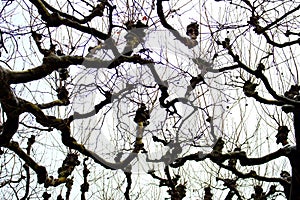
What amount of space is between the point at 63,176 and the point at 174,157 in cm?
187

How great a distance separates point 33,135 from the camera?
7.18 metres

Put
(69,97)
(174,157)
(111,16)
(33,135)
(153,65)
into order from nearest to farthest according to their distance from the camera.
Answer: (111,16) → (153,65) → (69,97) → (174,157) → (33,135)

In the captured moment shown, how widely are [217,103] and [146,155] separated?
1.57 m

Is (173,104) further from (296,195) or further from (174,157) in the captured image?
(296,195)

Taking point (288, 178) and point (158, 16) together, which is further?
point (288, 178)

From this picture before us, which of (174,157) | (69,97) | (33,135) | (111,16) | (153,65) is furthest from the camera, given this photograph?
(33,135)

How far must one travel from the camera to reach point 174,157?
21.4 ft

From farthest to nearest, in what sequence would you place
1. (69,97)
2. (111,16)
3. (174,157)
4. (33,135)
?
(33,135) → (174,157) → (69,97) → (111,16)

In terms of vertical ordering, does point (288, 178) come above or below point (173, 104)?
below

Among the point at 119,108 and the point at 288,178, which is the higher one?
the point at 119,108

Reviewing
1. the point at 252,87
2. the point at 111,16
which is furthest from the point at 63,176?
the point at 252,87

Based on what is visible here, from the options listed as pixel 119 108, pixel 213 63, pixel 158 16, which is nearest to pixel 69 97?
pixel 119 108

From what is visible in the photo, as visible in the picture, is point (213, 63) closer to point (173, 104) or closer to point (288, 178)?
point (173, 104)

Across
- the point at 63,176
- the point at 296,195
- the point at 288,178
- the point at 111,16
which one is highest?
the point at 111,16
